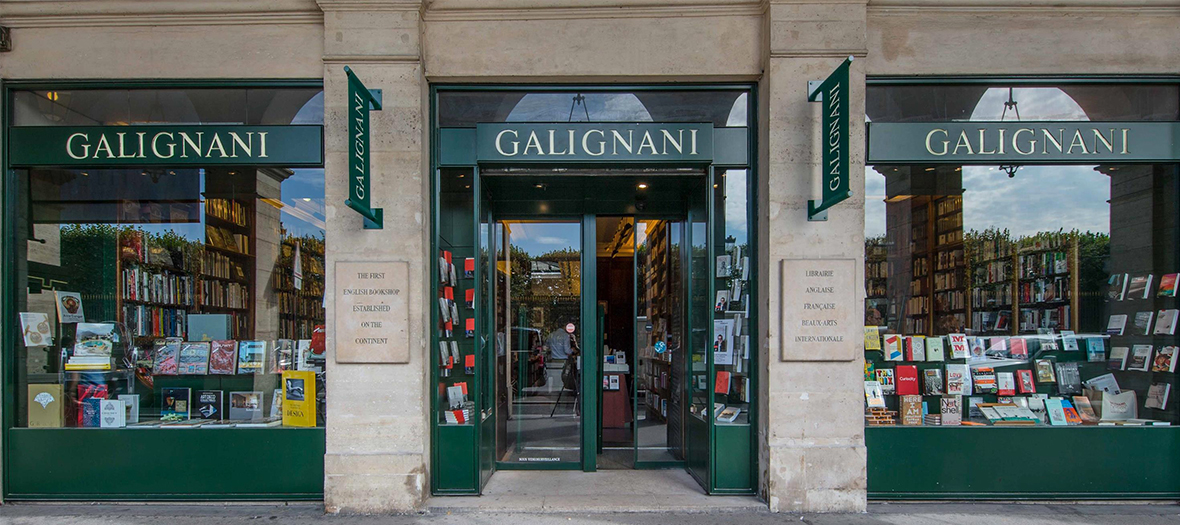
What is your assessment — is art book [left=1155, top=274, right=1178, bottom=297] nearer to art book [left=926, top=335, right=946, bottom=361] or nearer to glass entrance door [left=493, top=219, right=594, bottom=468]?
art book [left=926, top=335, right=946, bottom=361]

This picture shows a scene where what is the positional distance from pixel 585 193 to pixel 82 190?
4.66m

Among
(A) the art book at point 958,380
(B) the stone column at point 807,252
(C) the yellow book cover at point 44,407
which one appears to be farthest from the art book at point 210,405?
(A) the art book at point 958,380

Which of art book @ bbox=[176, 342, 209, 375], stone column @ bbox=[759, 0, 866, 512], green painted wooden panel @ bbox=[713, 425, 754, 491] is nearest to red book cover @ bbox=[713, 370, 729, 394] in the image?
green painted wooden panel @ bbox=[713, 425, 754, 491]

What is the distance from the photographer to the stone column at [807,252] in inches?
215

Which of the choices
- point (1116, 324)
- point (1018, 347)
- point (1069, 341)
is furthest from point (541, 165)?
point (1116, 324)

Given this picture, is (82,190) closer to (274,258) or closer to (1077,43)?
(274,258)

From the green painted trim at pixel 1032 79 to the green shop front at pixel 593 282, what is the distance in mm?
1247

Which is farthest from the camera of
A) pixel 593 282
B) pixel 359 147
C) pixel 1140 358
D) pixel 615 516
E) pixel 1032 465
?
pixel 593 282

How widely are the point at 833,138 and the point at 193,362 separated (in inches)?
232

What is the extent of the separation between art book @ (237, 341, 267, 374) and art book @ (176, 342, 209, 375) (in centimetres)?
30

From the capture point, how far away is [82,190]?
604 cm

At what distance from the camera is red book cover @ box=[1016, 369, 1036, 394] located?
5.94m

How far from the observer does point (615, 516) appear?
5.38 m

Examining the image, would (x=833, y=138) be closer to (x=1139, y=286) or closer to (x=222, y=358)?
(x=1139, y=286)
